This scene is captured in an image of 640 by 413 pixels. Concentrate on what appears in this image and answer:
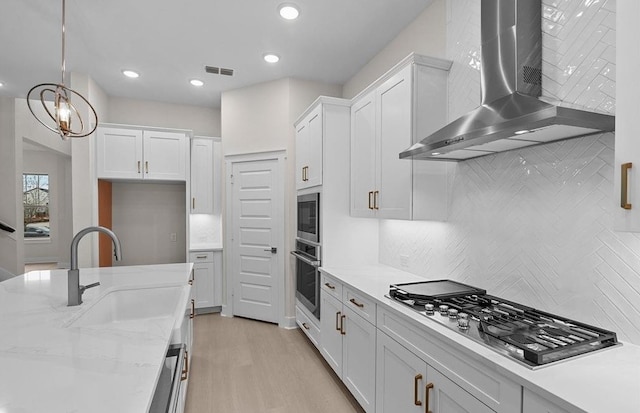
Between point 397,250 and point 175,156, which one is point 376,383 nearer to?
point 397,250

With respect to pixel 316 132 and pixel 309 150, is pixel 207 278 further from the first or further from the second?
pixel 316 132

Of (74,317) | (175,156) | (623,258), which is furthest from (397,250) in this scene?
(175,156)

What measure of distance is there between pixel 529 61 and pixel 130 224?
16.9 ft

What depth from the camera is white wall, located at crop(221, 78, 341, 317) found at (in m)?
3.99

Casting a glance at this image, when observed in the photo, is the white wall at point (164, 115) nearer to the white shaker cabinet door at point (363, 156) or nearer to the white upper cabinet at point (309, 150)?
the white upper cabinet at point (309, 150)

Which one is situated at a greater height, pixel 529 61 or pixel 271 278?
pixel 529 61

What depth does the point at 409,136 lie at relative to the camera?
7.29ft

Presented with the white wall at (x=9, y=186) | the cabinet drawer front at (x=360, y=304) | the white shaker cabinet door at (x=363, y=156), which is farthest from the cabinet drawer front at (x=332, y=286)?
the white wall at (x=9, y=186)

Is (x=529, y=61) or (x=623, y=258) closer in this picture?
(x=623, y=258)

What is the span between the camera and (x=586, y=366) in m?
1.15

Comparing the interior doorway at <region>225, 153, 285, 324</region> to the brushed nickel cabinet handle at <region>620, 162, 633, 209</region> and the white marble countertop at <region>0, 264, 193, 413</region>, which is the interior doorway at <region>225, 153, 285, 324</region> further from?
the brushed nickel cabinet handle at <region>620, 162, 633, 209</region>

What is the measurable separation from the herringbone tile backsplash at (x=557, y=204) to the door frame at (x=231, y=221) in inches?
86.3

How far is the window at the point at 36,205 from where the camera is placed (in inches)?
308

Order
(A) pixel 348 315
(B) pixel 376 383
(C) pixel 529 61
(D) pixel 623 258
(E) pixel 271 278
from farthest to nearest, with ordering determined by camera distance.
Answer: (E) pixel 271 278
(A) pixel 348 315
(B) pixel 376 383
(C) pixel 529 61
(D) pixel 623 258
